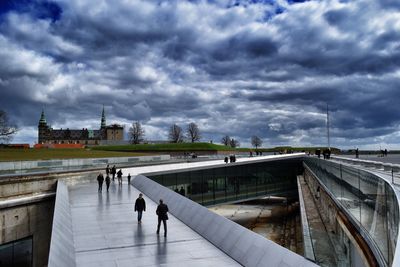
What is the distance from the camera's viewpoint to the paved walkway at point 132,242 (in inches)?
416

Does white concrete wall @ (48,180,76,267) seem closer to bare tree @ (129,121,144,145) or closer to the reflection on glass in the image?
the reflection on glass

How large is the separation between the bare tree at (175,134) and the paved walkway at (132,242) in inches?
5192

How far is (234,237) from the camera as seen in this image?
11.7 metres

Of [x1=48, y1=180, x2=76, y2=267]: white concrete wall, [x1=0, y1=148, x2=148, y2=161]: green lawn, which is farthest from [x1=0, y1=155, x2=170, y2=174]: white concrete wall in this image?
[x1=48, y1=180, x2=76, y2=267]: white concrete wall

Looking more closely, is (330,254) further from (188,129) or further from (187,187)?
(188,129)

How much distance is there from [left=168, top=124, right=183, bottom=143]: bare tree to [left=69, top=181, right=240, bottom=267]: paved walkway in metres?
132

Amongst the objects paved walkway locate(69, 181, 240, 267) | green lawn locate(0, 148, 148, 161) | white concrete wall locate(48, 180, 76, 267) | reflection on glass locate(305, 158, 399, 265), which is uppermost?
green lawn locate(0, 148, 148, 161)

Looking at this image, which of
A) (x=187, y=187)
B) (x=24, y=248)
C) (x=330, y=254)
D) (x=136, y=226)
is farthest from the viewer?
(x=187, y=187)

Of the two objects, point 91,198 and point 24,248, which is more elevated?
point 91,198

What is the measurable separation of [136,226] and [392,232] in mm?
10507

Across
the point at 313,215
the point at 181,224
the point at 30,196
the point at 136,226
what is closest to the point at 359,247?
the point at 181,224

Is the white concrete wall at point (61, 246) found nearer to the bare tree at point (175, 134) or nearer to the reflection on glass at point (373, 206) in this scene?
the reflection on glass at point (373, 206)

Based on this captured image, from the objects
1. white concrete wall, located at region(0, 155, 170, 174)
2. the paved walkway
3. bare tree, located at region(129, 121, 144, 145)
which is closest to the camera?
the paved walkway

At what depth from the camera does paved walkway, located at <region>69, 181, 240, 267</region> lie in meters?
10.6
